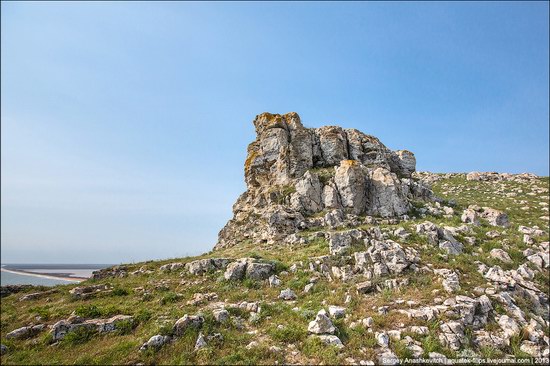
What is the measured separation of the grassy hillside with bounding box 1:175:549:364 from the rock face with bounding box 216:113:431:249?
151 inches

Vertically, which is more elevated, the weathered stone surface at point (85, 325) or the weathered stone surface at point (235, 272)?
the weathered stone surface at point (235, 272)

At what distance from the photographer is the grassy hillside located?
10555 millimetres

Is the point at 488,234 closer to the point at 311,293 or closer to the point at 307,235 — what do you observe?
the point at 307,235

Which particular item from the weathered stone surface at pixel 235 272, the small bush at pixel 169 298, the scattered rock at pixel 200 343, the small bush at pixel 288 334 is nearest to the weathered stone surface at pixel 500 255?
the small bush at pixel 288 334

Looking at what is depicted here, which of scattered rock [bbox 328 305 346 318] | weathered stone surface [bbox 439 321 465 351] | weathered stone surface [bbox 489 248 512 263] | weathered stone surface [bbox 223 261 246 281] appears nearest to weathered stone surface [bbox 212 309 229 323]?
scattered rock [bbox 328 305 346 318]

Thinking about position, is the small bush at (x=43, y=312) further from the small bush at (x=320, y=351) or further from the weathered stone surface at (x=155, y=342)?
the small bush at (x=320, y=351)

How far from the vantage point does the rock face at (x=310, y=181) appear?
27.7 metres

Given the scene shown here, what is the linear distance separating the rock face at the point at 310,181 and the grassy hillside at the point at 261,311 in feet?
12.6

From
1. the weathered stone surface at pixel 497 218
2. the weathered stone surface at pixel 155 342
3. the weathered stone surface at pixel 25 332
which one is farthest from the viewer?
the weathered stone surface at pixel 497 218

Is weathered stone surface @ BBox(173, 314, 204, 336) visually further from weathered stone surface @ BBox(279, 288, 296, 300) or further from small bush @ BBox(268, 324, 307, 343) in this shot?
weathered stone surface @ BBox(279, 288, 296, 300)

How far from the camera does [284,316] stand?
13266 mm

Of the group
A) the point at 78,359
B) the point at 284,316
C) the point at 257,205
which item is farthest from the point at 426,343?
the point at 257,205

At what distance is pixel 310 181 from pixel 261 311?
17.3 metres

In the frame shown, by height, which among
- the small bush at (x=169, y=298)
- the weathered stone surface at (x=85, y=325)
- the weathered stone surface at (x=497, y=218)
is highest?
the weathered stone surface at (x=497, y=218)
